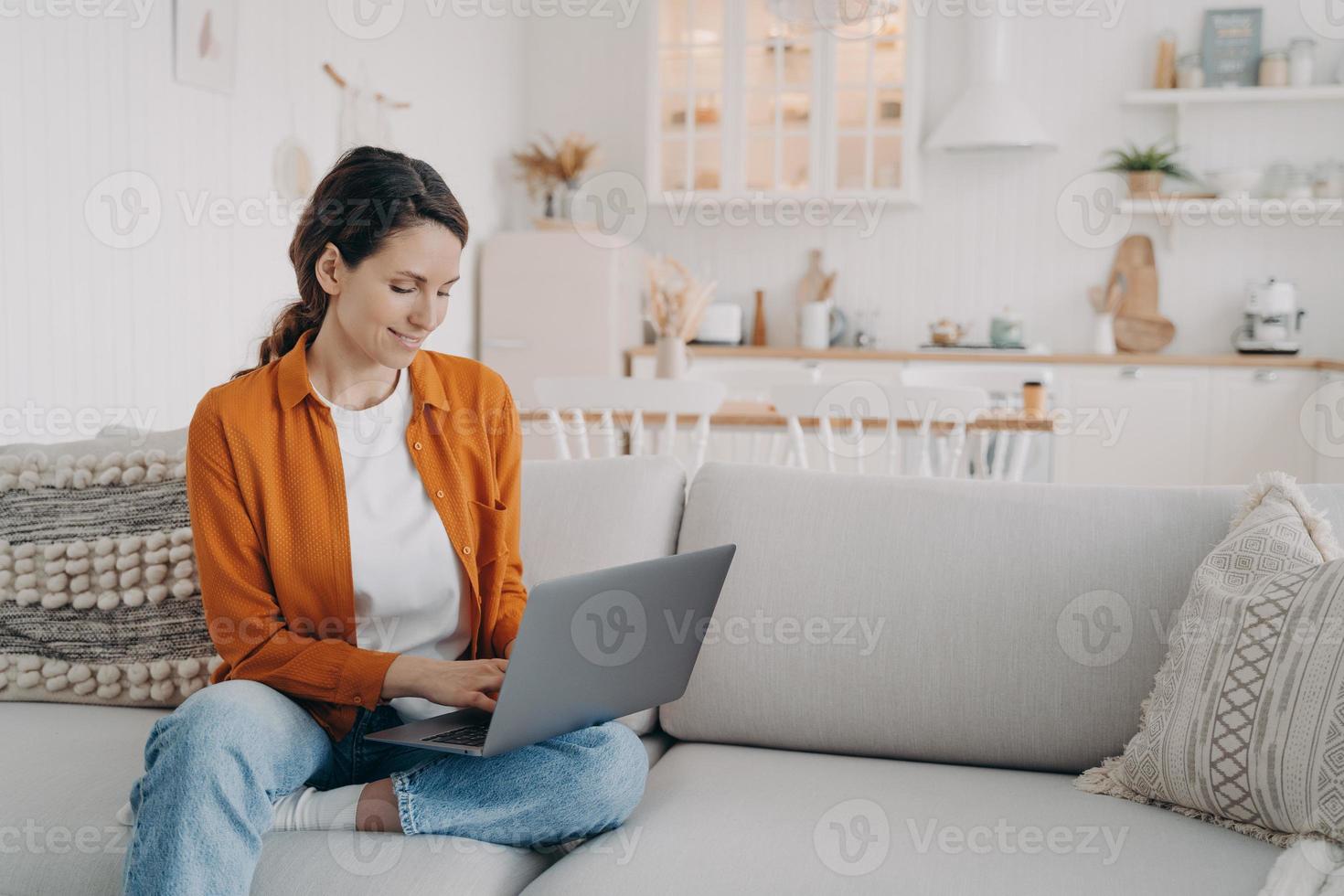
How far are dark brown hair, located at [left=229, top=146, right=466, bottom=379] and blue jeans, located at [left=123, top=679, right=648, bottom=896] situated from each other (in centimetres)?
55

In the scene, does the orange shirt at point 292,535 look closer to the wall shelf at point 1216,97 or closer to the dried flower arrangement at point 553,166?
the dried flower arrangement at point 553,166

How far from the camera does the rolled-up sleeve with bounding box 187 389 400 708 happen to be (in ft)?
4.51

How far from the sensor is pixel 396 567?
1.49 m

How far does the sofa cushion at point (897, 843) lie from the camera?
1.26 metres

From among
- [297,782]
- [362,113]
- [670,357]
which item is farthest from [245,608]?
[362,113]

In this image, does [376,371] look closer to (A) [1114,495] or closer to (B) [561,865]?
(B) [561,865]

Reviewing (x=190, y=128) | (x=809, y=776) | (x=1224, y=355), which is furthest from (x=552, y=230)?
(x=809, y=776)

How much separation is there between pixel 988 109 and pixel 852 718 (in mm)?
4039

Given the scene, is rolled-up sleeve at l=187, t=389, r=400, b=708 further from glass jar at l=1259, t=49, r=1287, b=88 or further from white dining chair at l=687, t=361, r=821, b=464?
glass jar at l=1259, t=49, r=1287, b=88

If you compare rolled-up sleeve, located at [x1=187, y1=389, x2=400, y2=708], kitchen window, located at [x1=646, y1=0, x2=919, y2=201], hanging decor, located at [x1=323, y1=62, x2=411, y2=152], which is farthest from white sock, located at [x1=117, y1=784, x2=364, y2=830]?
kitchen window, located at [x1=646, y1=0, x2=919, y2=201]

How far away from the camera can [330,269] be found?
150 centimetres

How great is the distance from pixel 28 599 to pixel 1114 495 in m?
1.60

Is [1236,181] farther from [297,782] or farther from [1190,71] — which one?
[297,782]

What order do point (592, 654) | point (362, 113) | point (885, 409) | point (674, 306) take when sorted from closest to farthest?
point (592, 654)
point (885, 409)
point (674, 306)
point (362, 113)
